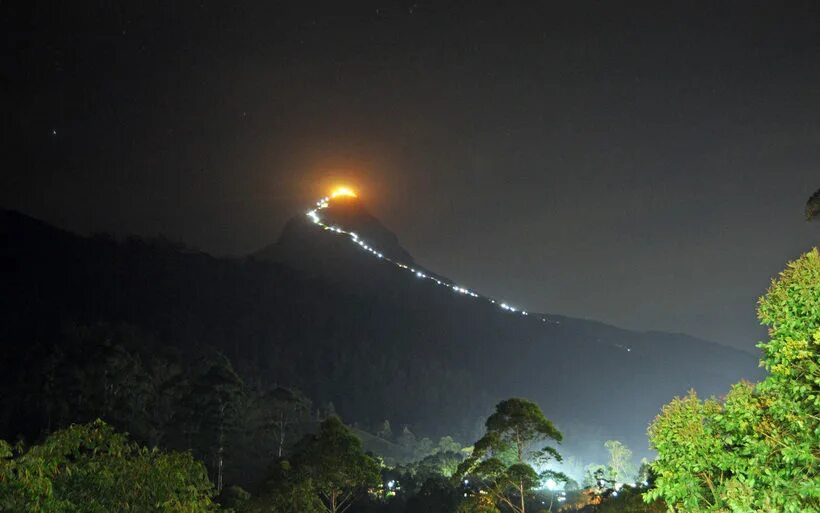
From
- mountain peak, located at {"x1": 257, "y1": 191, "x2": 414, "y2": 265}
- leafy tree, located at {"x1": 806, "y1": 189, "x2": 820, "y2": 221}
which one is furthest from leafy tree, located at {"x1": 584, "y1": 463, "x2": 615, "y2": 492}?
mountain peak, located at {"x1": 257, "y1": 191, "x2": 414, "y2": 265}

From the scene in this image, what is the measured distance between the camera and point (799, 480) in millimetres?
6758

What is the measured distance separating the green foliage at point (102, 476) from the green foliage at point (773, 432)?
6.57 meters

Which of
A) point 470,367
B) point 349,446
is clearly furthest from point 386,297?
point 349,446

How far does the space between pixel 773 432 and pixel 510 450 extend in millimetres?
14058

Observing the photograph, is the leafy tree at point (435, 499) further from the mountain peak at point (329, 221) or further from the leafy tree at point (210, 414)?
the mountain peak at point (329, 221)

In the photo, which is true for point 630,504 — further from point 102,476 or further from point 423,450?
point 423,450

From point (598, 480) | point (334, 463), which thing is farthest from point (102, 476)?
point (598, 480)

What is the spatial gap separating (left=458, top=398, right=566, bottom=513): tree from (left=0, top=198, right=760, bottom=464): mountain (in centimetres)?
2895

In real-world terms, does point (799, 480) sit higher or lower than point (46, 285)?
lower

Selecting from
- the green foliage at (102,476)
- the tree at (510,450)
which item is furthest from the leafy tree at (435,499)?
the green foliage at (102,476)

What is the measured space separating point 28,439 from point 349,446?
23640 millimetres

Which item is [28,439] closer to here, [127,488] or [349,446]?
[349,446]

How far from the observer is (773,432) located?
6.95 m

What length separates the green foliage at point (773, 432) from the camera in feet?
22.0
